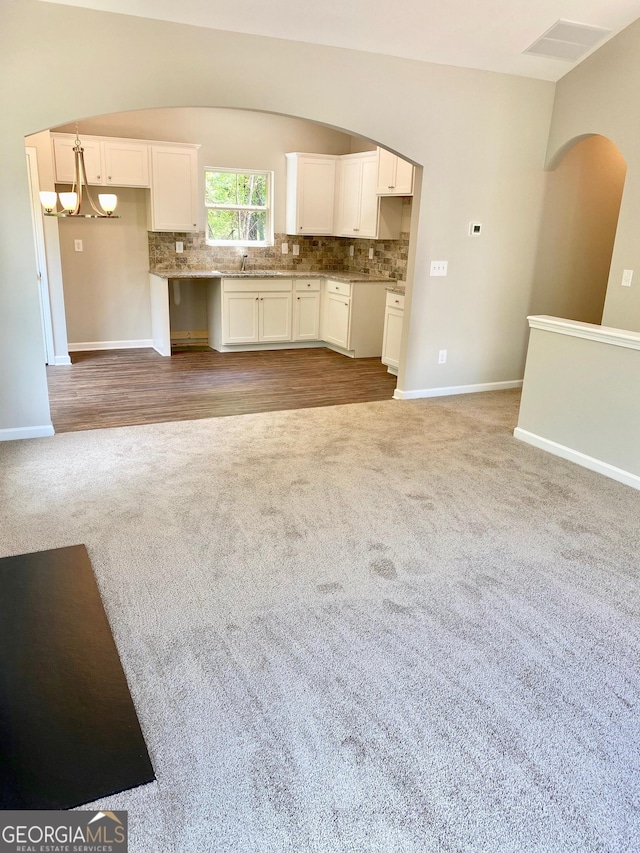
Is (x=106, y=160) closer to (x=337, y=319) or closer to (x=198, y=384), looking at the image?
(x=198, y=384)

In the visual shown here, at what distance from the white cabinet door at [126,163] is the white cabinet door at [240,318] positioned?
1524 mm

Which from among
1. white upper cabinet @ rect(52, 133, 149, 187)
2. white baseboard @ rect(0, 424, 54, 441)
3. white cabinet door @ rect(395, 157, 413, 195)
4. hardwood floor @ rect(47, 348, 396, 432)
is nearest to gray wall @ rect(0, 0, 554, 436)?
white baseboard @ rect(0, 424, 54, 441)

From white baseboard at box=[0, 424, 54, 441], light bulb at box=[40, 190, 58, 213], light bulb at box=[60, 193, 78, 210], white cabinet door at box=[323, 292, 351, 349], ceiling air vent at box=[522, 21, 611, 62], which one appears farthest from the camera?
white cabinet door at box=[323, 292, 351, 349]

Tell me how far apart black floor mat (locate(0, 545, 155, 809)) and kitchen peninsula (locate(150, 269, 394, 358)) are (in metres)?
4.81

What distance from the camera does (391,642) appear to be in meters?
2.41

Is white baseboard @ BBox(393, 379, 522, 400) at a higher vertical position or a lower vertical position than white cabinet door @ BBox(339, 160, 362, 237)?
lower

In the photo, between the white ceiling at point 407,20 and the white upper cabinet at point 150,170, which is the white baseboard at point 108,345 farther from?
the white ceiling at point 407,20

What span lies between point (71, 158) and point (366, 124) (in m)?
3.34

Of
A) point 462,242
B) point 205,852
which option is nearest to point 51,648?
point 205,852

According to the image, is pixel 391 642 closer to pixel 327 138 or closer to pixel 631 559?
pixel 631 559

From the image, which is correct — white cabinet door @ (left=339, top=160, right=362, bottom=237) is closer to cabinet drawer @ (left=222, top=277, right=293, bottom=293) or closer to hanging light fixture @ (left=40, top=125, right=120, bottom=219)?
cabinet drawer @ (left=222, top=277, right=293, bottom=293)

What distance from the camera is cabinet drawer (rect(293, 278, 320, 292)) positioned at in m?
7.51

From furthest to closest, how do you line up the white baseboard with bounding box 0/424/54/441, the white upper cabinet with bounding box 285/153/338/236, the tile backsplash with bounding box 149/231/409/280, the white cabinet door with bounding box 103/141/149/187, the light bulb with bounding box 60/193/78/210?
the white upper cabinet with bounding box 285/153/338/236 → the tile backsplash with bounding box 149/231/409/280 → the white cabinet door with bounding box 103/141/149/187 → the light bulb with bounding box 60/193/78/210 → the white baseboard with bounding box 0/424/54/441

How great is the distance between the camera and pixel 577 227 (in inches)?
238
